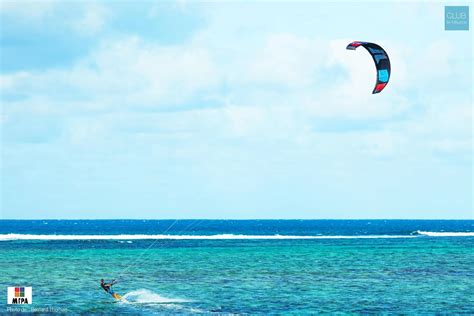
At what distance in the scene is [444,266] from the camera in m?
44.3

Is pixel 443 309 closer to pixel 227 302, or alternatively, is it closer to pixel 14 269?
pixel 227 302

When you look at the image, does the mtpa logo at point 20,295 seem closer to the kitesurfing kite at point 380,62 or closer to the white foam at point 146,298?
the white foam at point 146,298

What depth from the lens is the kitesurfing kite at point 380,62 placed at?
90.9 ft

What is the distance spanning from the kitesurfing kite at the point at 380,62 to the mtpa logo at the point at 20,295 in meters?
16.1

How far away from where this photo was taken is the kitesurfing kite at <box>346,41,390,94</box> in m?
27.7

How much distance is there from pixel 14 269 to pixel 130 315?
18.5 m

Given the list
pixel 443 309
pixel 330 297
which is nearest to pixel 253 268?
pixel 330 297

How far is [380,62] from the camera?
28609 millimetres

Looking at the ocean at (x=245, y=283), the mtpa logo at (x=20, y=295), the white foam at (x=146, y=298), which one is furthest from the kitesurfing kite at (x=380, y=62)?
the mtpa logo at (x=20, y=295)

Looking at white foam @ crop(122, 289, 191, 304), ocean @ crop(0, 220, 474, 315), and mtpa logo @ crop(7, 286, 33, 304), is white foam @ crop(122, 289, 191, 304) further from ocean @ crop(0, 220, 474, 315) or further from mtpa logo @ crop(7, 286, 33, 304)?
mtpa logo @ crop(7, 286, 33, 304)

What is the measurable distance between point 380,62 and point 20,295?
17.5m

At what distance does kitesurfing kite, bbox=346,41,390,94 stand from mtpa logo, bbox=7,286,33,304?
52.7 ft

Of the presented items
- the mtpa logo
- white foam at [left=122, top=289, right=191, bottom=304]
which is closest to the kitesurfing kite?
white foam at [left=122, top=289, right=191, bottom=304]

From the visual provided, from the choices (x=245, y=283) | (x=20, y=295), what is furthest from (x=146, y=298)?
(x=245, y=283)
